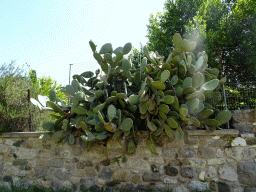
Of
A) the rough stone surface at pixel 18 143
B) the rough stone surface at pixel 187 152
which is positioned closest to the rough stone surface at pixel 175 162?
the rough stone surface at pixel 187 152

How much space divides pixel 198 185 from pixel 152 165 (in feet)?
2.35

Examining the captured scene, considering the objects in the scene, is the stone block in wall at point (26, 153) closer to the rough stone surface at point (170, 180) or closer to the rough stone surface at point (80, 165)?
the rough stone surface at point (80, 165)

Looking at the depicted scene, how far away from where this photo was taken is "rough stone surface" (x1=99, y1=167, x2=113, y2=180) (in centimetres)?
370

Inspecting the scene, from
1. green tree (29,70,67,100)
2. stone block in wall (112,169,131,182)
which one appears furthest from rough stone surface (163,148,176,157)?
green tree (29,70,67,100)

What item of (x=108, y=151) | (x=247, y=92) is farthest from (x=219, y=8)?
(x=108, y=151)

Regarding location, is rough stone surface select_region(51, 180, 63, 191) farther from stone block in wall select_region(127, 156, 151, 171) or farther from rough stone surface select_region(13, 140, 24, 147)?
stone block in wall select_region(127, 156, 151, 171)

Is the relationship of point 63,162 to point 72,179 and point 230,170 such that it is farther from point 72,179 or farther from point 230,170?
point 230,170

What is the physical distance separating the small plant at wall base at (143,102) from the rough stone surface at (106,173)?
464mm

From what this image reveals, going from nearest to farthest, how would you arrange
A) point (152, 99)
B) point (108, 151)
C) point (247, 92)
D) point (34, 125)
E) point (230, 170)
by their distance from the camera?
1. point (152, 99)
2. point (230, 170)
3. point (108, 151)
4. point (247, 92)
5. point (34, 125)

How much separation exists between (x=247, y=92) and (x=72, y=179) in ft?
10.8

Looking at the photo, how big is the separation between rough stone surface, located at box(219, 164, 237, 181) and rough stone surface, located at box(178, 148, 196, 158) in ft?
1.46

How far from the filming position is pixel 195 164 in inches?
136

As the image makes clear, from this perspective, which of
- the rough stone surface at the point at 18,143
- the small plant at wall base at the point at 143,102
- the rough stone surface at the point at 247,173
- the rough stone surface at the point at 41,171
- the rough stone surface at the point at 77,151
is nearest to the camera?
the small plant at wall base at the point at 143,102

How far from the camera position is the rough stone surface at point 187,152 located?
3.48 metres
